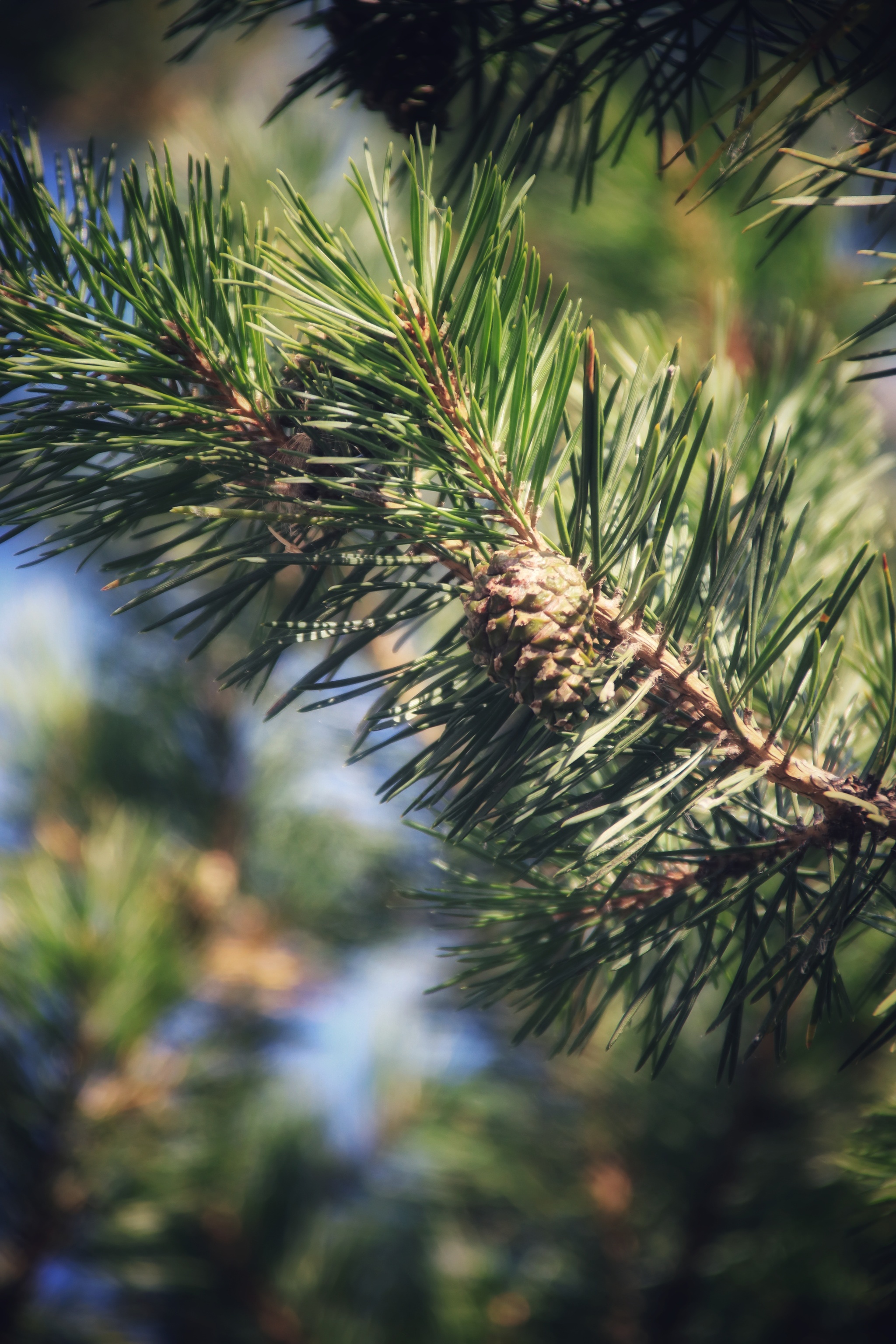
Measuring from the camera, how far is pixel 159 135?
158 centimetres

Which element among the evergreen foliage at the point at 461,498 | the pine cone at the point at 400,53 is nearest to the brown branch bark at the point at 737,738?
the evergreen foliage at the point at 461,498

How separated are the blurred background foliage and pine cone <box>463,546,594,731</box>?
0.26 meters

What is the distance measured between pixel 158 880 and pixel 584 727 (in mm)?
903

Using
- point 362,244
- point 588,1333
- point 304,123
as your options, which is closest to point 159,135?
point 304,123

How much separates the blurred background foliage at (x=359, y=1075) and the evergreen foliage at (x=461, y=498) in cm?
22

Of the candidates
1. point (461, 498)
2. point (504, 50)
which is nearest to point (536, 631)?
point (461, 498)

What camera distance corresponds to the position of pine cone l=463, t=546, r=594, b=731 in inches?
12.5

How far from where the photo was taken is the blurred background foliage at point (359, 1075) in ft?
2.72

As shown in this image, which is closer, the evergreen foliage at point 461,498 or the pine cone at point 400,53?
the evergreen foliage at point 461,498

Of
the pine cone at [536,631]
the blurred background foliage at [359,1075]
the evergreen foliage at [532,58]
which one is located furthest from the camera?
the blurred background foliage at [359,1075]

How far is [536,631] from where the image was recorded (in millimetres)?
316

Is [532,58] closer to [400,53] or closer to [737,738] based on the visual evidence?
[400,53]

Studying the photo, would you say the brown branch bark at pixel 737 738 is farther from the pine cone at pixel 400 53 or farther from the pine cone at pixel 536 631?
the pine cone at pixel 400 53

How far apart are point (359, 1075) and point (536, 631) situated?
4.40 ft
